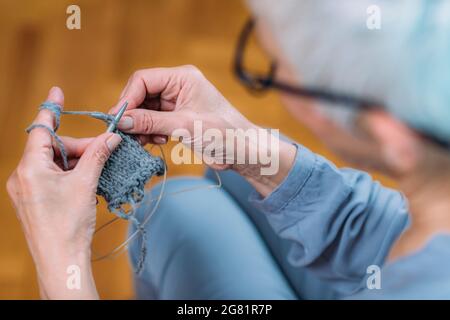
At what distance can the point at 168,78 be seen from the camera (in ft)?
2.70


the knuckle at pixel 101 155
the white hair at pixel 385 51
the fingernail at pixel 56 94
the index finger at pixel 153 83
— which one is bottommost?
the knuckle at pixel 101 155

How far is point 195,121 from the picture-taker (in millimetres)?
801

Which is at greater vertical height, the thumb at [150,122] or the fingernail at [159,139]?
the thumb at [150,122]

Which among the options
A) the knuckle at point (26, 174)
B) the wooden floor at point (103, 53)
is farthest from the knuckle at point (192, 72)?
the wooden floor at point (103, 53)

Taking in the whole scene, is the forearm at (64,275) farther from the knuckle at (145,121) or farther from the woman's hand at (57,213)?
the knuckle at (145,121)

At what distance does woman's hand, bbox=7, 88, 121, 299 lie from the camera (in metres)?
0.69

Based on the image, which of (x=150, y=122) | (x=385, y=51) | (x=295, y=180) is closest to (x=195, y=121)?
(x=150, y=122)

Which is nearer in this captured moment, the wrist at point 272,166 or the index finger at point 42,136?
the index finger at point 42,136

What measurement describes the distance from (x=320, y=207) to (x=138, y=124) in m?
0.29

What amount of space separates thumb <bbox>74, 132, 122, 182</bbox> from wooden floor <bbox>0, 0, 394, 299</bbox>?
689mm

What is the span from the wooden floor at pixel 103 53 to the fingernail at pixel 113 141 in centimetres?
68

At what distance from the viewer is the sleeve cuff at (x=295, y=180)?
86 centimetres

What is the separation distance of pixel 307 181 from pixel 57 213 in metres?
0.35

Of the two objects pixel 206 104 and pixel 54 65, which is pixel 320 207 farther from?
pixel 54 65
